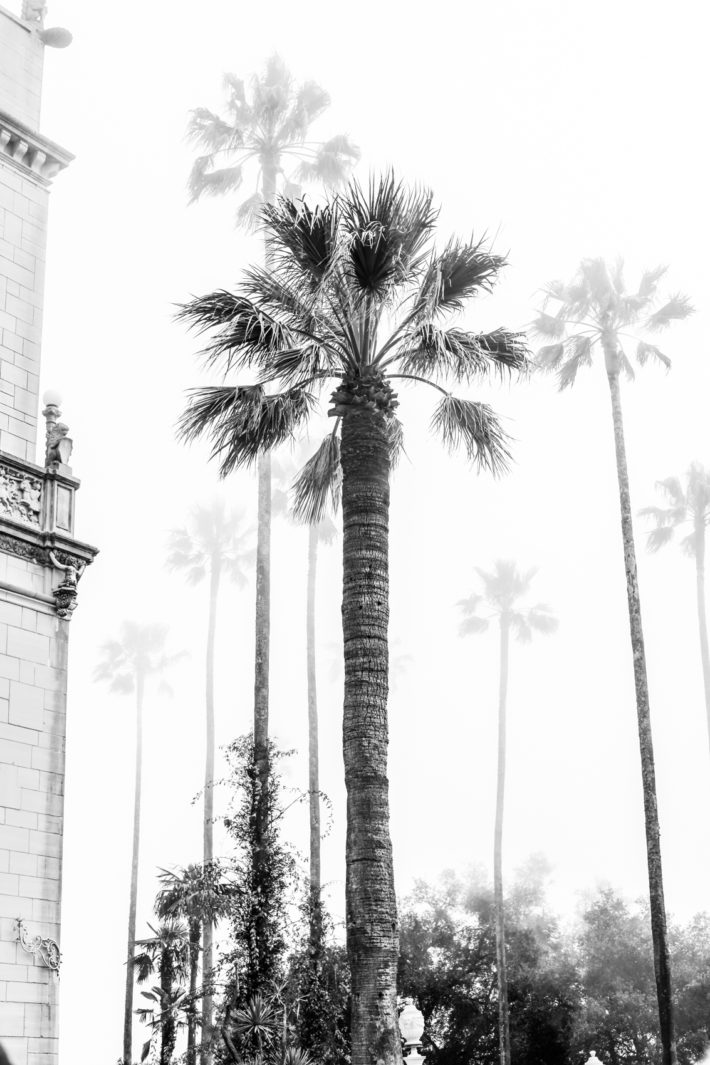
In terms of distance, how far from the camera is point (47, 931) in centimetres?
1392

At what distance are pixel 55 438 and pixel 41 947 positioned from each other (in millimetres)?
6491

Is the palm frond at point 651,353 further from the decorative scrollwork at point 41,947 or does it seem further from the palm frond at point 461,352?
the decorative scrollwork at point 41,947

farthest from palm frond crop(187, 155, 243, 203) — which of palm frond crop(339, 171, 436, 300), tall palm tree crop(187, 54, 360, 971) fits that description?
palm frond crop(339, 171, 436, 300)

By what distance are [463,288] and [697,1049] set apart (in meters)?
25.1

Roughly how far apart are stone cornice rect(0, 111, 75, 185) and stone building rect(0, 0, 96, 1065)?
19 mm

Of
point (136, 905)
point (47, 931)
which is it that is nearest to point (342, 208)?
point (47, 931)

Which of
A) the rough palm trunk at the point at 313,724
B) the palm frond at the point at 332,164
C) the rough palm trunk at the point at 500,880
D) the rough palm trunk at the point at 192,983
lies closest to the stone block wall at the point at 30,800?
the rough palm trunk at the point at 192,983

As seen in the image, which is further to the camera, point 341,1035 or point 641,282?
point 641,282

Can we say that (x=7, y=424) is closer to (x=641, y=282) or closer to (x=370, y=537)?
(x=370, y=537)

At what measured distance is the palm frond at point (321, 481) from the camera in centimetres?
1748

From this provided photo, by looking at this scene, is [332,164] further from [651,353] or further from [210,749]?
[210,749]

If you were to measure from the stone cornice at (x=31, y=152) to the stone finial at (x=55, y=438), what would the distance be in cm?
334

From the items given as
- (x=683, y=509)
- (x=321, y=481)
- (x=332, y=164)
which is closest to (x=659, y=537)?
(x=683, y=509)

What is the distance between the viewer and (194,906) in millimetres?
29484
